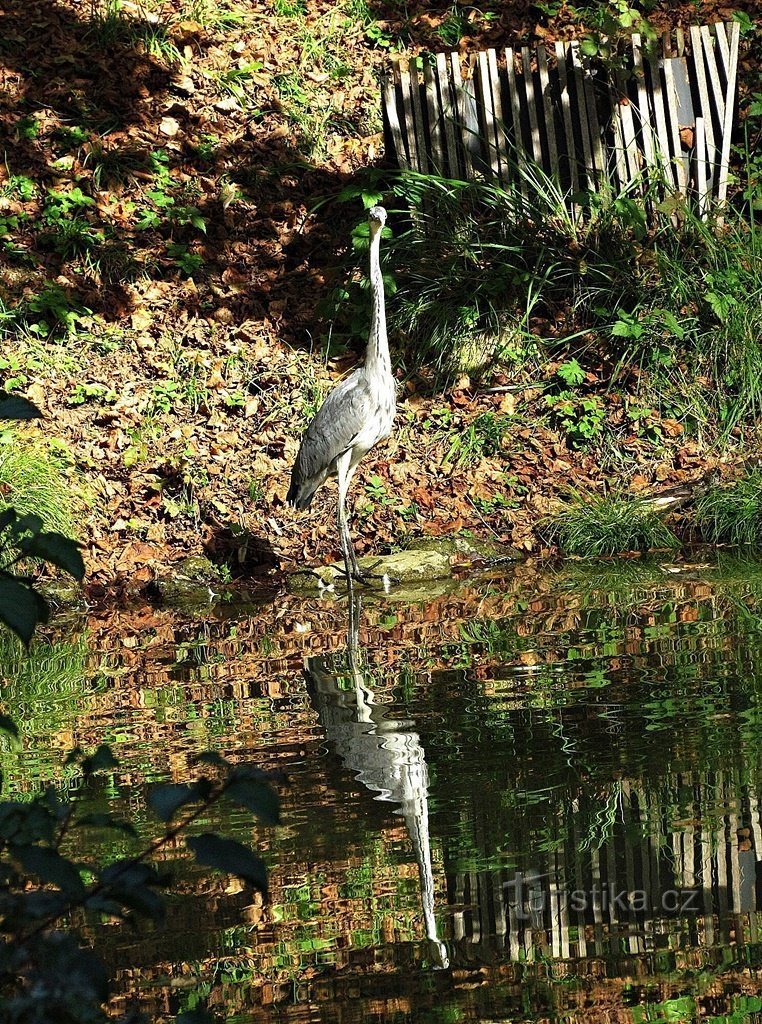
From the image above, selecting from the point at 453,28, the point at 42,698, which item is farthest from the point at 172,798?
the point at 453,28

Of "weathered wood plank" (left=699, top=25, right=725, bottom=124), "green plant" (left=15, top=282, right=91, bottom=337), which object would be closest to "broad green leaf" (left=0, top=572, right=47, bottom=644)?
"green plant" (left=15, top=282, right=91, bottom=337)

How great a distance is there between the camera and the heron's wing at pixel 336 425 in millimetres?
8609

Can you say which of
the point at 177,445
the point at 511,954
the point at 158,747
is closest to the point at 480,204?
the point at 177,445

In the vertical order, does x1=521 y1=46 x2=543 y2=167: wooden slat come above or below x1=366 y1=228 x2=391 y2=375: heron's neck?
above

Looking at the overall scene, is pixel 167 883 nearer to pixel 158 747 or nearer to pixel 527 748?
pixel 527 748

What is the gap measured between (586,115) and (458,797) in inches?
320

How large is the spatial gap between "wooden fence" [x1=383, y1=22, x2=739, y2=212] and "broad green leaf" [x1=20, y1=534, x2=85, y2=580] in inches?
373

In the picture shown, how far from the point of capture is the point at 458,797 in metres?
4.21

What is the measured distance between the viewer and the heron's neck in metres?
8.67

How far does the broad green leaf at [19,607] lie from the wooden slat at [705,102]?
32.9 ft

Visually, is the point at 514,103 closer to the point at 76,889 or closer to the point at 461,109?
the point at 461,109

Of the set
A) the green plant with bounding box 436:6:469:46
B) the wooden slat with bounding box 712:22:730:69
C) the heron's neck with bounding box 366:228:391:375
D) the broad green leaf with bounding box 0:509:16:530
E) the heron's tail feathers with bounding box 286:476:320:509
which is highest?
the green plant with bounding box 436:6:469:46

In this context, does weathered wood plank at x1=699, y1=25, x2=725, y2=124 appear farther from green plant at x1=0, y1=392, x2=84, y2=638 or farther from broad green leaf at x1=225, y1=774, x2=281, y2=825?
broad green leaf at x1=225, y1=774, x2=281, y2=825

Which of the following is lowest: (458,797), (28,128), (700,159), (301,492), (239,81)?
(458,797)
